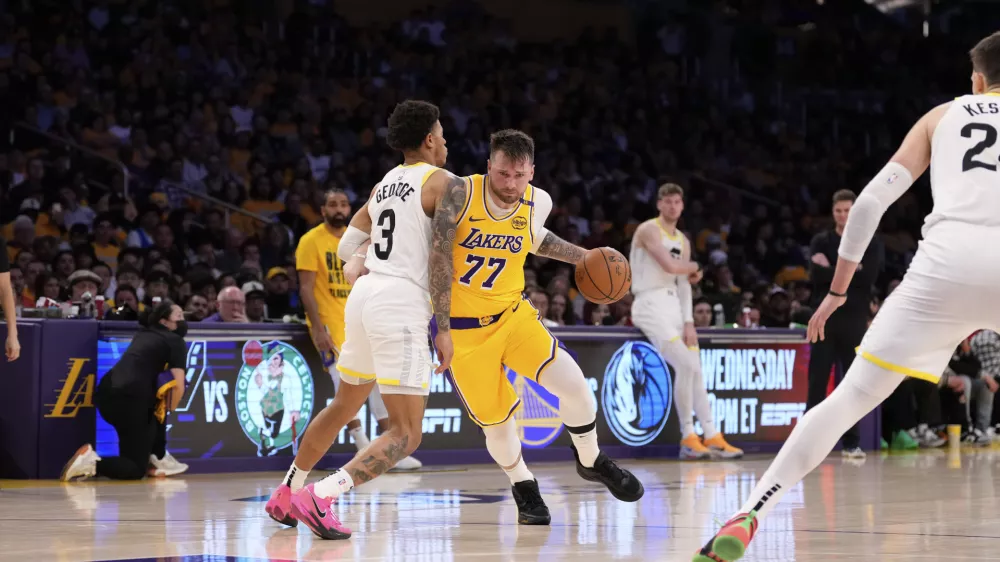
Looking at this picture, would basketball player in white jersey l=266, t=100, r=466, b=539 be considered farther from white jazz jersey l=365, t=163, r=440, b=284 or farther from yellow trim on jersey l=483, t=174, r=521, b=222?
yellow trim on jersey l=483, t=174, r=521, b=222

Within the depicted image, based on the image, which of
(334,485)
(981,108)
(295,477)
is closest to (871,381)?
(981,108)

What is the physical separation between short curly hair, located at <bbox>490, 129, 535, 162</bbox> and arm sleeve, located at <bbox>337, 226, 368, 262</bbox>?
2.66 ft

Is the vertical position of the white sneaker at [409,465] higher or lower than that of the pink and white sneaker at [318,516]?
lower

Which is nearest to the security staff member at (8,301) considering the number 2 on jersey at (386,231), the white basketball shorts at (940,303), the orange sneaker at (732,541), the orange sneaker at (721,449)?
the number 2 on jersey at (386,231)

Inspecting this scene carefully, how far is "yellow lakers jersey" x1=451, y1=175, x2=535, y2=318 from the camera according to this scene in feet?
21.7

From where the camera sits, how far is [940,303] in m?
4.59

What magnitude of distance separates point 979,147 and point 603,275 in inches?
104

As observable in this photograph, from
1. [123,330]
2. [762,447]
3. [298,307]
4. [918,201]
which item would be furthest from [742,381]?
[918,201]

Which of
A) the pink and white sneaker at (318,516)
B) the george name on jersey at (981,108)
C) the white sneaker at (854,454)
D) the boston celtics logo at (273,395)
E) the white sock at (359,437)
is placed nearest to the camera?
the george name on jersey at (981,108)

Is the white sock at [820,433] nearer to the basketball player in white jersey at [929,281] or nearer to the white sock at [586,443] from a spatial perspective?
the basketball player in white jersey at [929,281]

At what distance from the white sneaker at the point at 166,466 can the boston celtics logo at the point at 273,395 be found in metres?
0.64

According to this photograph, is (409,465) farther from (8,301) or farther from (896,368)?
(896,368)

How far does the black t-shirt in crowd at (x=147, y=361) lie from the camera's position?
9562 mm

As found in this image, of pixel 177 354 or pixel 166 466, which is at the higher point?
pixel 177 354
